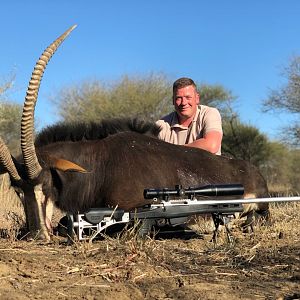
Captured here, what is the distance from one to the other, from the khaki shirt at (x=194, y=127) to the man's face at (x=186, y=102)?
0.09 metres

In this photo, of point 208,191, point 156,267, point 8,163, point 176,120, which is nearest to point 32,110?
point 8,163

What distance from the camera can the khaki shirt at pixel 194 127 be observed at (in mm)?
6336

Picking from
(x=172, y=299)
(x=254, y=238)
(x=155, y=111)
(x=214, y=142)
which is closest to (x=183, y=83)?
(x=214, y=142)

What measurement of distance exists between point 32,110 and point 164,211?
55.3 inches

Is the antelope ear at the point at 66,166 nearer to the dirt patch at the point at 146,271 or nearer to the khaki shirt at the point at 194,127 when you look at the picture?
the dirt patch at the point at 146,271

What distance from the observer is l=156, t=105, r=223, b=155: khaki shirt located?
6.34 m

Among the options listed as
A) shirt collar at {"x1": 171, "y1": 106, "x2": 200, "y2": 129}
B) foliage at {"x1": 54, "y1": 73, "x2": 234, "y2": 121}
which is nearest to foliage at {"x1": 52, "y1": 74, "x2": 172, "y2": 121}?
foliage at {"x1": 54, "y1": 73, "x2": 234, "y2": 121}

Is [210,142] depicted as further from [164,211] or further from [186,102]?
[164,211]

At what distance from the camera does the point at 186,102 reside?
652cm

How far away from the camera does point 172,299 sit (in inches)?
108

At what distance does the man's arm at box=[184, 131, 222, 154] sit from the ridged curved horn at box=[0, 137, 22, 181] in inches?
83.3

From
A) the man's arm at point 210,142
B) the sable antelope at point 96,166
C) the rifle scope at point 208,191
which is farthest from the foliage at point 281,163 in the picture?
the rifle scope at point 208,191

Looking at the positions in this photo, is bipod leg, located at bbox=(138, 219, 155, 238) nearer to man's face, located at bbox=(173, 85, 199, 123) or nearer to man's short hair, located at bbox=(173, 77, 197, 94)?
man's face, located at bbox=(173, 85, 199, 123)

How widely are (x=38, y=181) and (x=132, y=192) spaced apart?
33.5 inches
